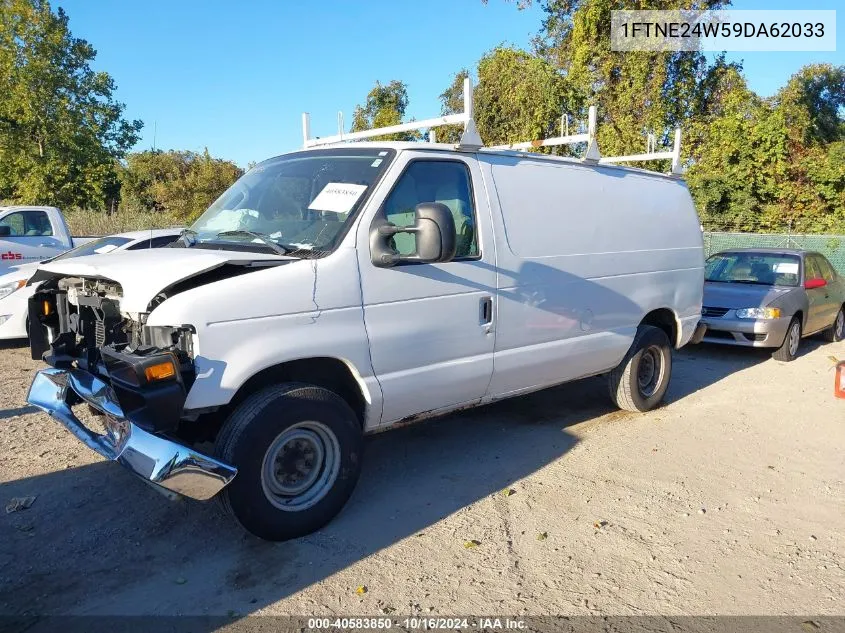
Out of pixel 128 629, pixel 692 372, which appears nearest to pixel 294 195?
pixel 128 629

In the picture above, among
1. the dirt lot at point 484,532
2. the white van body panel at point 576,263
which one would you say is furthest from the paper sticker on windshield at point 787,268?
the dirt lot at point 484,532

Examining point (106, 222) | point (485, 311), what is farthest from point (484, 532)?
point (106, 222)

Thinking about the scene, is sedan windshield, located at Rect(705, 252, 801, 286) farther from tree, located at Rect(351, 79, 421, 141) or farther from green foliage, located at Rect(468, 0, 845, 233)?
tree, located at Rect(351, 79, 421, 141)

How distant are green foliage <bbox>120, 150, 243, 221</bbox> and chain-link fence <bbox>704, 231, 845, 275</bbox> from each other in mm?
17964

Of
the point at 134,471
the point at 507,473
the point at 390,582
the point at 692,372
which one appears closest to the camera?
the point at 134,471

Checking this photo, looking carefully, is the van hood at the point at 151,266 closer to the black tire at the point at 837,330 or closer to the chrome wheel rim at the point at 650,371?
the chrome wheel rim at the point at 650,371

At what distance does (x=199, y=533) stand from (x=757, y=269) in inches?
357

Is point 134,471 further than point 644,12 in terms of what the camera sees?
No

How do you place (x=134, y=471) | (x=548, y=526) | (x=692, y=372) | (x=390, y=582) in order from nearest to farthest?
(x=134, y=471)
(x=390, y=582)
(x=548, y=526)
(x=692, y=372)

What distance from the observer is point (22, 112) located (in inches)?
815

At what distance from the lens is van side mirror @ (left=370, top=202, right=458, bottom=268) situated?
3596 mm

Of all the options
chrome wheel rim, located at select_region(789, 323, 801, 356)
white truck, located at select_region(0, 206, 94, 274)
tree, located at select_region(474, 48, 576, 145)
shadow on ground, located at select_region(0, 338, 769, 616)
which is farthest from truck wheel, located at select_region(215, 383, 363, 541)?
tree, located at select_region(474, 48, 576, 145)

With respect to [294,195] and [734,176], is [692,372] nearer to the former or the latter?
[294,195]

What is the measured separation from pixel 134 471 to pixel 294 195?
192 cm
